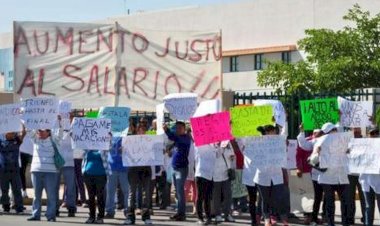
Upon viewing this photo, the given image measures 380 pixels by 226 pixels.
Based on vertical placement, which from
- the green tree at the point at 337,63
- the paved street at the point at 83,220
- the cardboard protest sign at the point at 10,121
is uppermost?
the green tree at the point at 337,63

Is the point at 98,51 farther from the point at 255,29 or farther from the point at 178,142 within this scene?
the point at 255,29

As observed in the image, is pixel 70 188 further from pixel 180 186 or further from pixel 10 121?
pixel 180 186

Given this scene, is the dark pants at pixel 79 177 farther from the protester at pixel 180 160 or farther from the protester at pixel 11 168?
the protester at pixel 180 160

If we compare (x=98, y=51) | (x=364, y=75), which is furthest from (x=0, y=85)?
(x=98, y=51)

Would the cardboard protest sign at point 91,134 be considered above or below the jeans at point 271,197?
above

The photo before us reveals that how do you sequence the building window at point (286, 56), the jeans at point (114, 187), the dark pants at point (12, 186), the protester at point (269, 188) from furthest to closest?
the building window at point (286, 56) < the dark pants at point (12, 186) < the jeans at point (114, 187) < the protester at point (269, 188)

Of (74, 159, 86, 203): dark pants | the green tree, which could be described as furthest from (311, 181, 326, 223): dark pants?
the green tree

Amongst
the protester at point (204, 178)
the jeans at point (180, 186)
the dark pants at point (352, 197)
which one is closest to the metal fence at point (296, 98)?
the dark pants at point (352, 197)

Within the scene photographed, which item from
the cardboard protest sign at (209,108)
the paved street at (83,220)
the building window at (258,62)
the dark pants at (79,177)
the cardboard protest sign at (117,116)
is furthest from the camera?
the building window at (258,62)

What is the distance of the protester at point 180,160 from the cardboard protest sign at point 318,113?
2.06m

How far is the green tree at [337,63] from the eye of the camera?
39.7 m

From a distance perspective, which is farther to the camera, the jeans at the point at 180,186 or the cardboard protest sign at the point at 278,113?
the jeans at the point at 180,186

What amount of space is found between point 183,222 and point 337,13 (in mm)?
39634

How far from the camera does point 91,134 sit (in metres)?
15.5
